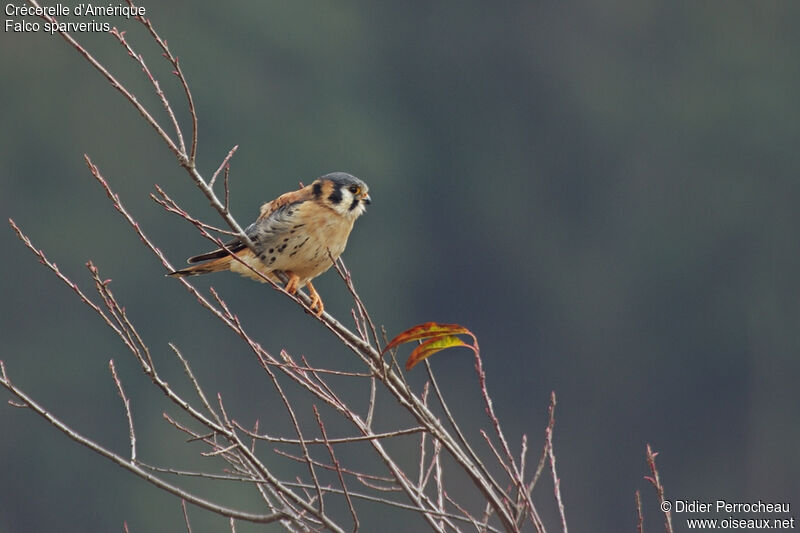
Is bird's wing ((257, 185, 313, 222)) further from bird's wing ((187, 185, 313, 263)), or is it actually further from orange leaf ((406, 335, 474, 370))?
orange leaf ((406, 335, 474, 370))

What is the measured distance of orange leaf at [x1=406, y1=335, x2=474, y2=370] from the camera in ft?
7.54

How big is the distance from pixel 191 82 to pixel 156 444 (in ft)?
34.5

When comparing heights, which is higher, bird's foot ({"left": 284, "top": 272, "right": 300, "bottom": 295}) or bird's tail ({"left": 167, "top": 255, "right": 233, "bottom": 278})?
bird's tail ({"left": 167, "top": 255, "right": 233, "bottom": 278})

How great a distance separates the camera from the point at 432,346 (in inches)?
91.3

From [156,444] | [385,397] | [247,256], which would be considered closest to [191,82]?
[156,444]

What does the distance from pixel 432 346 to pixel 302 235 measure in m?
1.75

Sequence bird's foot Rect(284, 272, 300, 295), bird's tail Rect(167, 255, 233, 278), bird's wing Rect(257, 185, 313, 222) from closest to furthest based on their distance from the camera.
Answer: bird's foot Rect(284, 272, 300, 295)
bird's tail Rect(167, 255, 233, 278)
bird's wing Rect(257, 185, 313, 222)

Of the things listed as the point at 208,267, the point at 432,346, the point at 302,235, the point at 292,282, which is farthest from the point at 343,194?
the point at 432,346

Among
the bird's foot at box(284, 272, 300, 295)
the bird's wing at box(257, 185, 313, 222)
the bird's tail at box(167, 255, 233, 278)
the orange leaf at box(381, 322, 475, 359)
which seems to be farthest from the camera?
the bird's wing at box(257, 185, 313, 222)

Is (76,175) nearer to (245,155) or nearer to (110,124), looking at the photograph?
(110,124)

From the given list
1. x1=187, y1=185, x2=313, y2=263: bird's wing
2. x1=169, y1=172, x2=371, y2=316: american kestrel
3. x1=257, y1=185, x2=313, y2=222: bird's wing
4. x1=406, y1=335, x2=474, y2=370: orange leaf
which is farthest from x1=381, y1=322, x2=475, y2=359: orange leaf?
x1=257, y1=185, x2=313, y2=222: bird's wing

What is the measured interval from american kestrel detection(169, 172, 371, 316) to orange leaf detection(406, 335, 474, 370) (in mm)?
1609

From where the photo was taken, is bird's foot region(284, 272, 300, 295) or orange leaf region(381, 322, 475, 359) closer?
orange leaf region(381, 322, 475, 359)

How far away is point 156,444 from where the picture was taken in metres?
23.4
